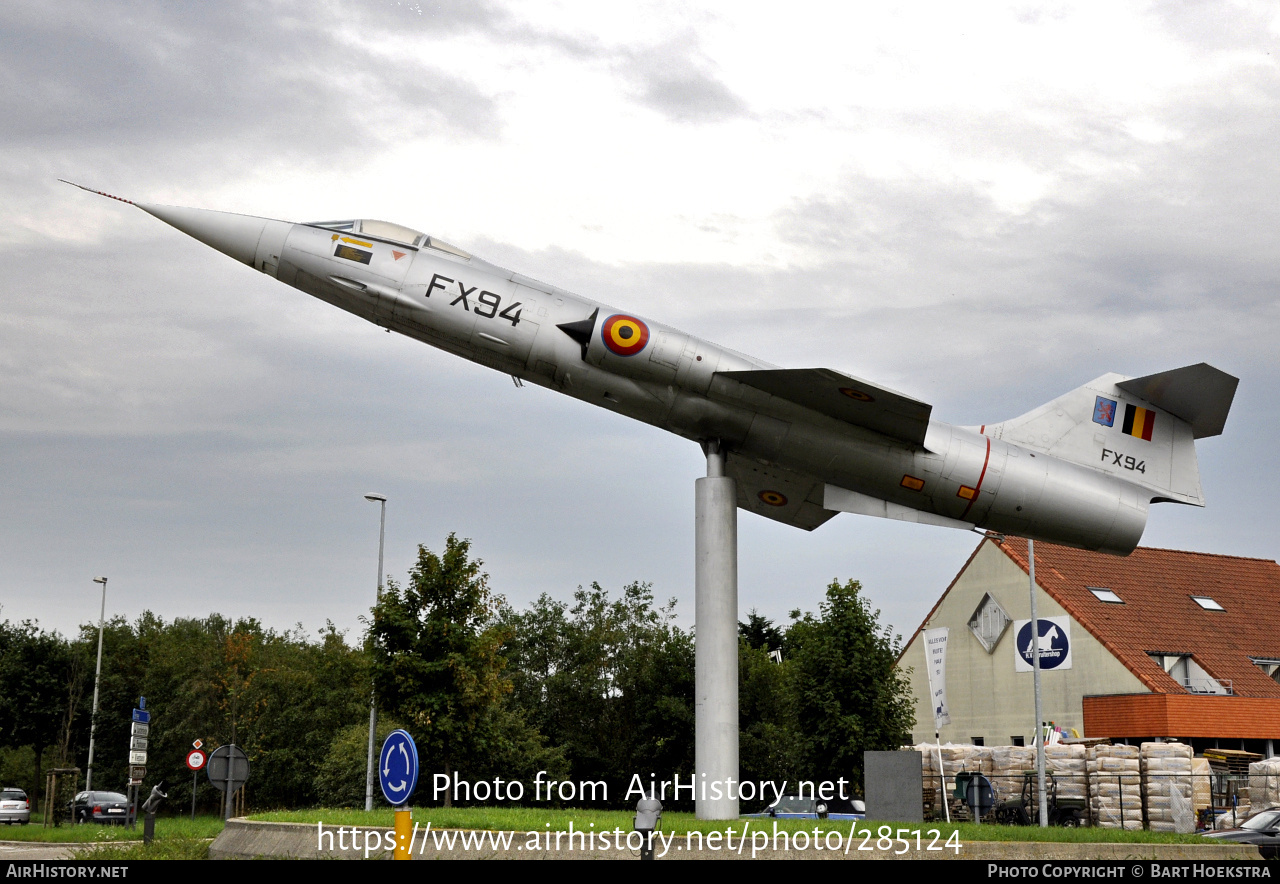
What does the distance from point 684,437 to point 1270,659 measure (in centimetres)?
2939

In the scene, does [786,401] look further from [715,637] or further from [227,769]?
[227,769]

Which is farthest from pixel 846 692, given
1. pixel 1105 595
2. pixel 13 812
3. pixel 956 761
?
pixel 13 812

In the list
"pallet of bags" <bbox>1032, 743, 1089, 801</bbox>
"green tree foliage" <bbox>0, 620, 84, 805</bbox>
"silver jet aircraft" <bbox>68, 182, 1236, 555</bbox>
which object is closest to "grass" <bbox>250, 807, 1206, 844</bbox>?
"silver jet aircraft" <bbox>68, 182, 1236, 555</bbox>

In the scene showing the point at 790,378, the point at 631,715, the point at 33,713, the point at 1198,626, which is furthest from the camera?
the point at 33,713

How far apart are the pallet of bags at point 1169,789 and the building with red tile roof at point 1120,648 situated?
A: 8.47 metres

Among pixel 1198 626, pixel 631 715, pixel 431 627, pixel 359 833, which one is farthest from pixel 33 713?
pixel 1198 626

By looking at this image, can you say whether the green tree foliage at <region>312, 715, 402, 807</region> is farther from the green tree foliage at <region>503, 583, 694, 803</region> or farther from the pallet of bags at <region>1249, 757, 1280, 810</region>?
the pallet of bags at <region>1249, 757, 1280, 810</region>

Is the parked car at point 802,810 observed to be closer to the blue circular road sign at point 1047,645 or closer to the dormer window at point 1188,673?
the blue circular road sign at point 1047,645

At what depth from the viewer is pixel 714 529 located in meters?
16.1

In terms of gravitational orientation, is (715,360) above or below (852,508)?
above

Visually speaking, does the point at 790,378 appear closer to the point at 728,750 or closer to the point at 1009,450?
the point at 1009,450

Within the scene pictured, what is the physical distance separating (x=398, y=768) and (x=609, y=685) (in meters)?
30.1

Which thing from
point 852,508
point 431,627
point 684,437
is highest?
point 684,437

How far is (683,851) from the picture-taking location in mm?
12977
